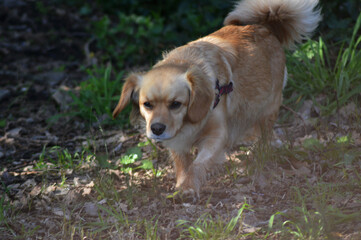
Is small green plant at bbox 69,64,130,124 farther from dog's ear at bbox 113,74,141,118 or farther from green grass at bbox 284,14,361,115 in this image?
green grass at bbox 284,14,361,115

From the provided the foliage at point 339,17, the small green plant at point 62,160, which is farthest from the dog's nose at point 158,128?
the foliage at point 339,17

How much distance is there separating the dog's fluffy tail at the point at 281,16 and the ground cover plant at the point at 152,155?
46 cm

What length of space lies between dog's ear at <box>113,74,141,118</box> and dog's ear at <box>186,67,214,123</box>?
0.45m

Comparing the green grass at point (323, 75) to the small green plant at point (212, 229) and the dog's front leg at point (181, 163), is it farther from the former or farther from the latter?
the small green plant at point (212, 229)

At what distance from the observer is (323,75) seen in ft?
15.8

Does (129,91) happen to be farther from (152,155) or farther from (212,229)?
(212,229)

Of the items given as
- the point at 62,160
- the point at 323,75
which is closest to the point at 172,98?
the point at 62,160

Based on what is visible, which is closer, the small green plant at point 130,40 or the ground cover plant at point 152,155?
the ground cover plant at point 152,155

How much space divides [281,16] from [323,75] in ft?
2.65

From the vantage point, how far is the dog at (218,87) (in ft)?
11.3

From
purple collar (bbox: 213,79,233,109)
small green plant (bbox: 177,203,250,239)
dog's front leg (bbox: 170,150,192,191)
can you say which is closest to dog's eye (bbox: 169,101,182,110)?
purple collar (bbox: 213,79,233,109)

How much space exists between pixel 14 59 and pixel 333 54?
430cm

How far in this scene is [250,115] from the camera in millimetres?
4355

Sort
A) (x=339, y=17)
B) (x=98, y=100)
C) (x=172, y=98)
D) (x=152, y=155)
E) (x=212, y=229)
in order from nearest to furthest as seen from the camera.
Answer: (x=212, y=229), (x=172, y=98), (x=152, y=155), (x=98, y=100), (x=339, y=17)
